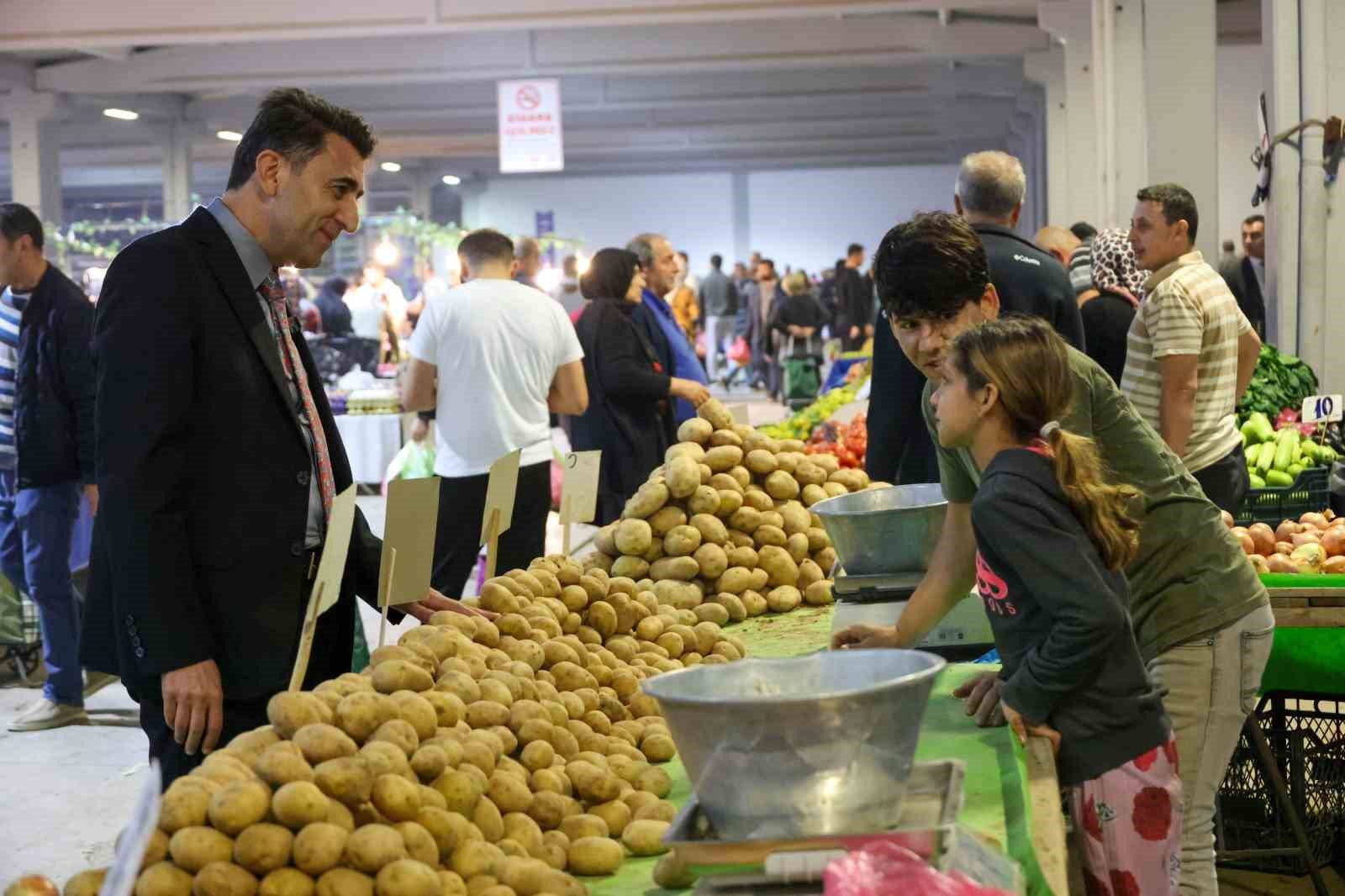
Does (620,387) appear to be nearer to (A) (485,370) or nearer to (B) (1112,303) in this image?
(A) (485,370)

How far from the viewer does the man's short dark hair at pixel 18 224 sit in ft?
17.7

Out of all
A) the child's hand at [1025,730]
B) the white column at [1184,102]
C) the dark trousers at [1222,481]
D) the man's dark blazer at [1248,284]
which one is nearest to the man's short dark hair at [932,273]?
the child's hand at [1025,730]

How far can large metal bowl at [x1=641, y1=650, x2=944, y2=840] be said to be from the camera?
1535 millimetres

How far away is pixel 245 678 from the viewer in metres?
2.43

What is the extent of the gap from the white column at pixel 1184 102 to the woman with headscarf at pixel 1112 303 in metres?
3.40

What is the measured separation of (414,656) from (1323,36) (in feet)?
21.3

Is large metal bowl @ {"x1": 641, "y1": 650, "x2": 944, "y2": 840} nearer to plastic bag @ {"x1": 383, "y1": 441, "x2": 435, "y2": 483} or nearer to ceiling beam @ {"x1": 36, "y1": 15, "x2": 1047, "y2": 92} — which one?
plastic bag @ {"x1": 383, "y1": 441, "x2": 435, "y2": 483}

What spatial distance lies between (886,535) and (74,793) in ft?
10.7

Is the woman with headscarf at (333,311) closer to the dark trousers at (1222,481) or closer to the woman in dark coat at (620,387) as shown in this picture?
the woman in dark coat at (620,387)

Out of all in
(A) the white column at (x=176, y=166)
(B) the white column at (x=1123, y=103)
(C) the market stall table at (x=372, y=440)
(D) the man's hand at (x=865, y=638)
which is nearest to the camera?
(D) the man's hand at (x=865, y=638)

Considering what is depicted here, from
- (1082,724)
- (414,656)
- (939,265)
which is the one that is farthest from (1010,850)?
(939,265)

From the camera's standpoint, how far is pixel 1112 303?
19.9ft

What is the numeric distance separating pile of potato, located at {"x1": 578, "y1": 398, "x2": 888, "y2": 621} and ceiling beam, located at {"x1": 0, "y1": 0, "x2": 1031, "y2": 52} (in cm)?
1035

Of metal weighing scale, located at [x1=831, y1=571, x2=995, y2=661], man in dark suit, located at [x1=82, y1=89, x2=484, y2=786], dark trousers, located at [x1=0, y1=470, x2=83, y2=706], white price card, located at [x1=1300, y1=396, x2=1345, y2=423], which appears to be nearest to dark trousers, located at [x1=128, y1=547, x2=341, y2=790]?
man in dark suit, located at [x1=82, y1=89, x2=484, y2=786]
